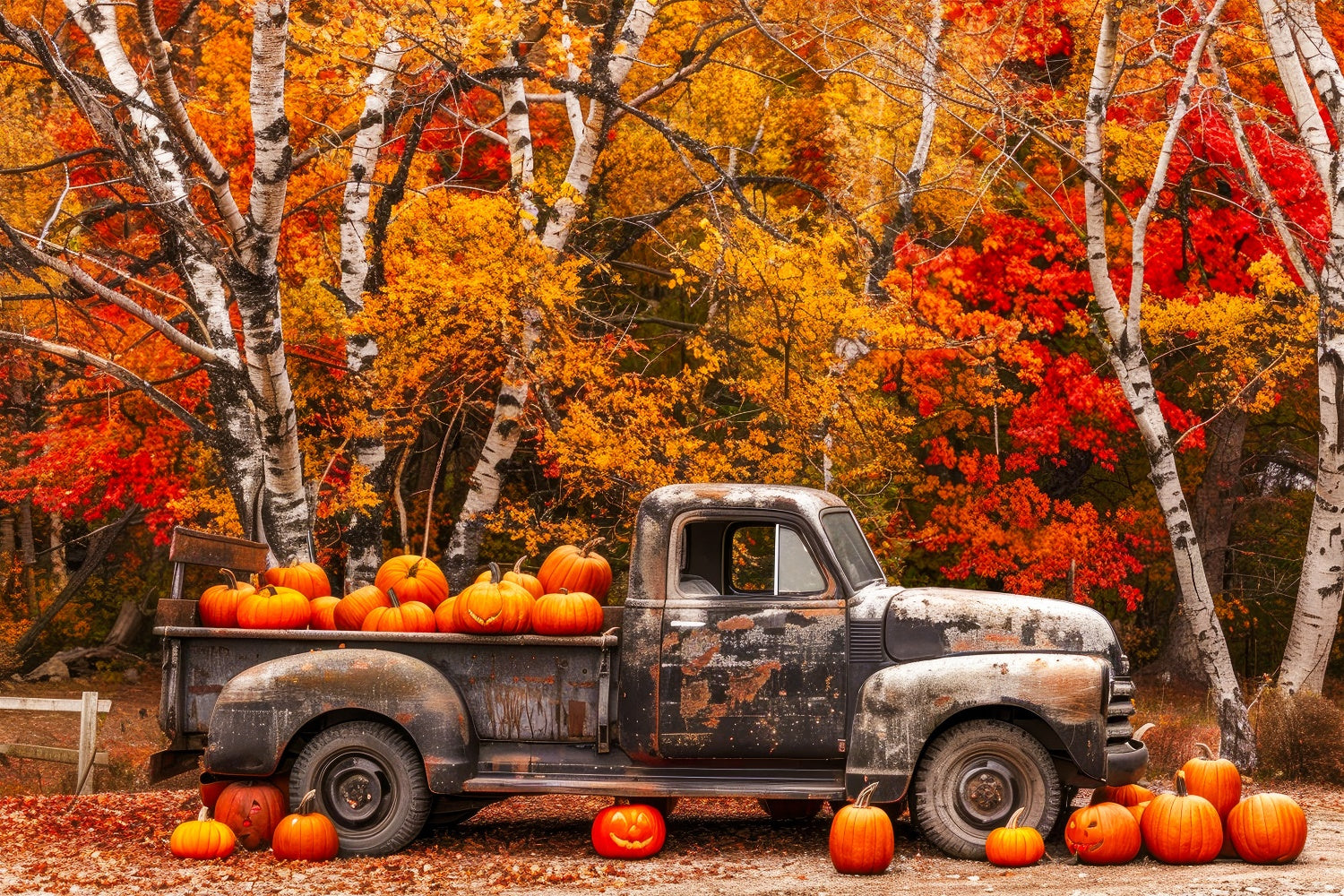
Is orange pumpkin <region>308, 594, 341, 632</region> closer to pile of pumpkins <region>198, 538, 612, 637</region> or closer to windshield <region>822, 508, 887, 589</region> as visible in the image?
pile of pumpkins <region>198, 538, 612, 637</region>

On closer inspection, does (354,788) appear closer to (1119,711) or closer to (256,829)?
(256,829)

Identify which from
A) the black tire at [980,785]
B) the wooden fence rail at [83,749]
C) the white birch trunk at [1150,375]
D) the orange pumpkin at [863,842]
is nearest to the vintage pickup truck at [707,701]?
the black tire at [980,785]

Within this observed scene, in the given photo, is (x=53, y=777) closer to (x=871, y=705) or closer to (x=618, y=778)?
(x=618, y=778)

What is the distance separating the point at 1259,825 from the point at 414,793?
4592 mm

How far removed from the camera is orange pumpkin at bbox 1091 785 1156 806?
801cm

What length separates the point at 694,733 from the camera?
25.7ft

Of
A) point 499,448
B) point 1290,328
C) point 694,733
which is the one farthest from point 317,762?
point 1290,328

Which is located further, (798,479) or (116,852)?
(798,479)

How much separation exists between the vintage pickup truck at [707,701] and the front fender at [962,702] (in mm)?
11

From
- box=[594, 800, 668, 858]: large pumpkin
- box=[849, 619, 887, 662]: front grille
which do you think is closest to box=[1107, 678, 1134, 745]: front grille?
box=[849, 619, 887, 662]: front grille

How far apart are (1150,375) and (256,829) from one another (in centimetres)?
829

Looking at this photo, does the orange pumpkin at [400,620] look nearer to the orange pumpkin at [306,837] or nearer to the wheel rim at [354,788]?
the wheel rim at [354,788]

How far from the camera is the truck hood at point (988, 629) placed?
7.79 meters

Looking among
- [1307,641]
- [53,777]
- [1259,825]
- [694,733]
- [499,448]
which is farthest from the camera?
[499,448]
